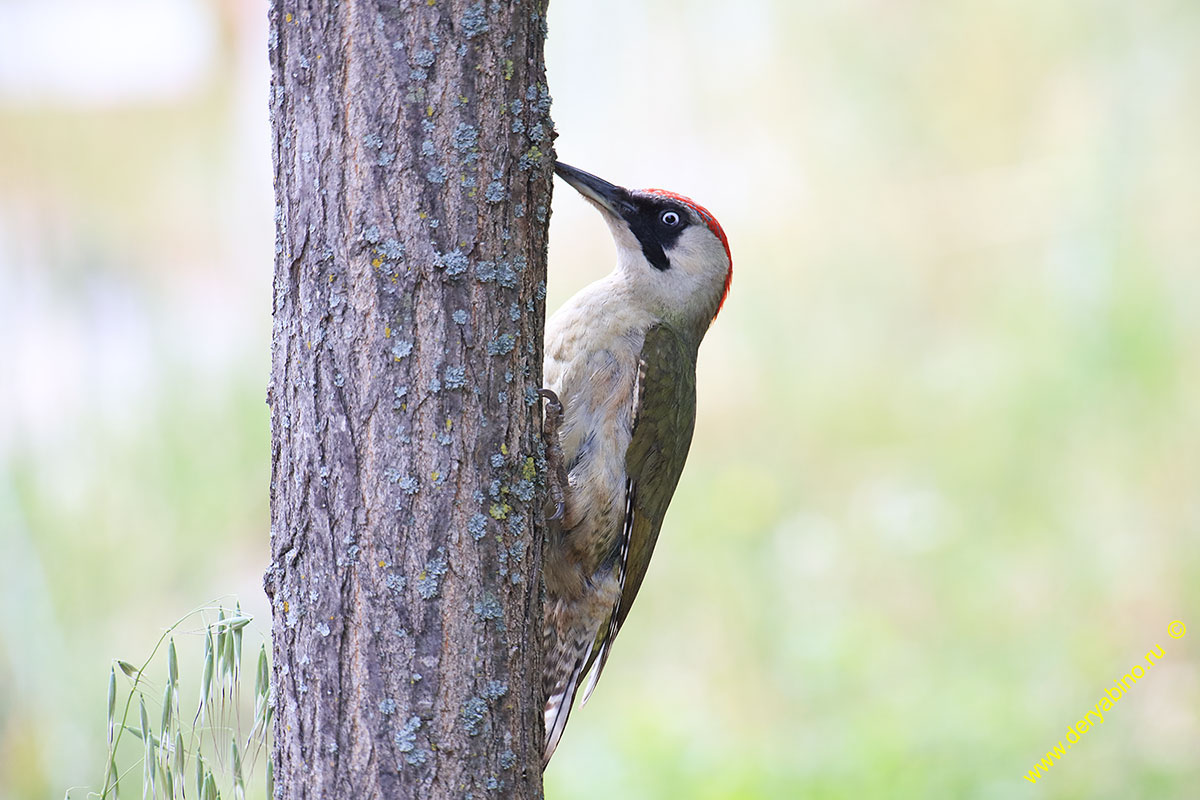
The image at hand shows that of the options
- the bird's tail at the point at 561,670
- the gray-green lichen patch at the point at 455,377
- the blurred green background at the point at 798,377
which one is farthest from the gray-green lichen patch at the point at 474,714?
the blurred green background at the point at 798,377

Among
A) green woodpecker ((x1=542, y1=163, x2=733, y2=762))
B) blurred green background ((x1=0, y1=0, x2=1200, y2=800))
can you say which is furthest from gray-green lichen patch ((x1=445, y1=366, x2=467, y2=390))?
blurred green background ((x1=0, y1=0, x2=1200, y2=800))

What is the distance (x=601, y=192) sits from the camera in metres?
2.91

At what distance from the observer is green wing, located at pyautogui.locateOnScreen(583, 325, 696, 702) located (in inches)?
109

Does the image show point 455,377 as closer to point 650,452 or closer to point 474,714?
point 474,714

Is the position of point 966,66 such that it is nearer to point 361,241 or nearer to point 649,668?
point 649,668

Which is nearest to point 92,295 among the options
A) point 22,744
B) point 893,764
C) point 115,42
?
point 115,42

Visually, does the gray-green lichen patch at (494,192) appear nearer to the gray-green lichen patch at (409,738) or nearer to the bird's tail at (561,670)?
the gray-green lichen patch at (409,738)

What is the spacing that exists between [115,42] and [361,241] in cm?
512

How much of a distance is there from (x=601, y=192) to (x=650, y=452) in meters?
0.71

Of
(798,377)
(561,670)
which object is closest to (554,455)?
(561,670)

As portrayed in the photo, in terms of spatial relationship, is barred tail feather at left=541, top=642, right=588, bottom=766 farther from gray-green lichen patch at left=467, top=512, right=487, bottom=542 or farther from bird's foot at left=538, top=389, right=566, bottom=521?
gray-green lichen patch at left=467, top=512, right=487, bottom=542

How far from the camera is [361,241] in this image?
5.27 ft

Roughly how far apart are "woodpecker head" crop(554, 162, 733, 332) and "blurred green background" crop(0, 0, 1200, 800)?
7.83 feet

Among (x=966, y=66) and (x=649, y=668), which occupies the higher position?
(x=966, y=66)
